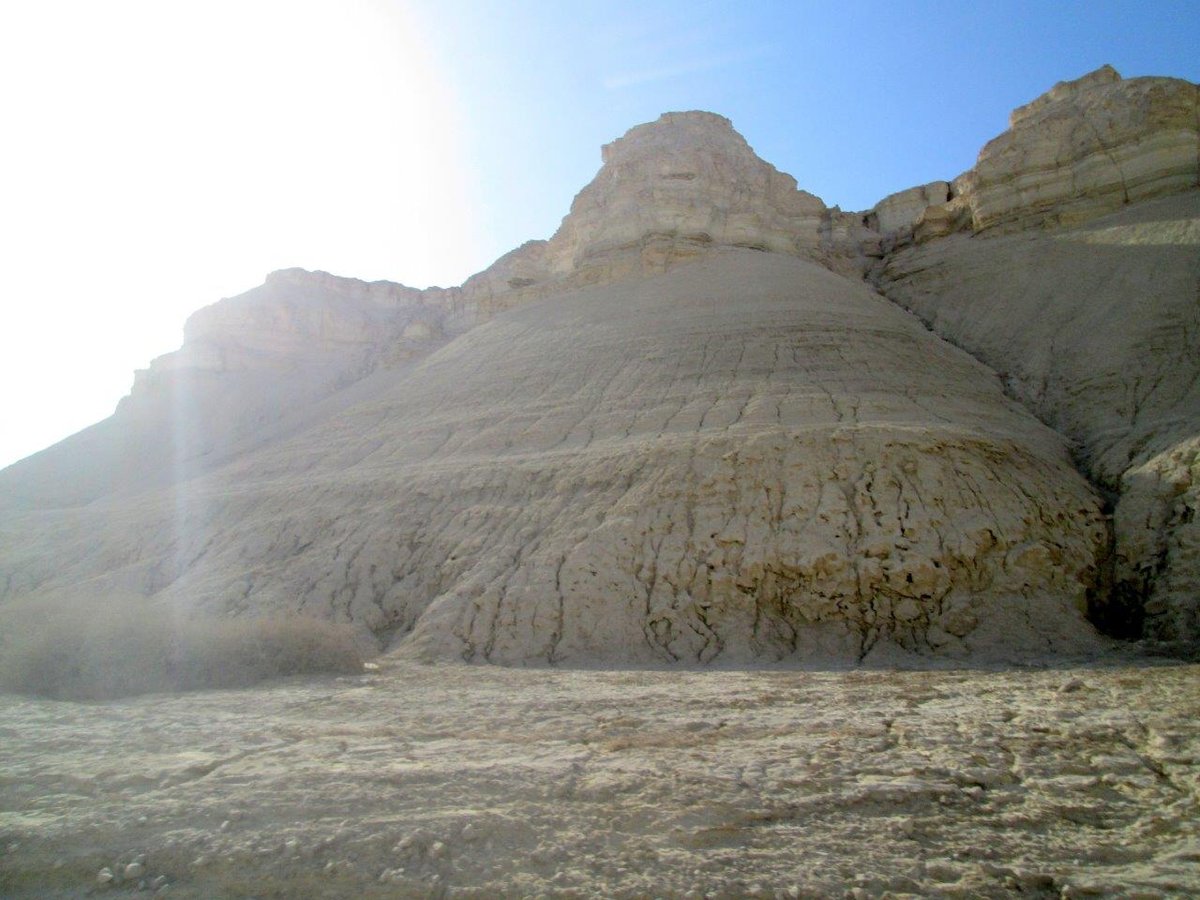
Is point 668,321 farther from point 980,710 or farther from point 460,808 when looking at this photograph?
point 460,808

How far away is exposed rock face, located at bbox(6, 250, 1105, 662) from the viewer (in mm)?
11375

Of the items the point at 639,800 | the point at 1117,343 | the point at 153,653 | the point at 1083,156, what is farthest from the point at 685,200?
the point at 639,800

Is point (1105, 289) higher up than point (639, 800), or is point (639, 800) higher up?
point (1105, 289)

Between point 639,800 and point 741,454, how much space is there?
9171 mm

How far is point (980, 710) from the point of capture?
263 inches

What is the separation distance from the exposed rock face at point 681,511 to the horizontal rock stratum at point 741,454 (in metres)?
0.06

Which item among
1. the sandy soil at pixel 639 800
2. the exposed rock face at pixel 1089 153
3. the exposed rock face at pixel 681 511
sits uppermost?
the exposed rock face at pixel 1089 153

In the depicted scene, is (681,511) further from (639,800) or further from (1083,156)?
(1083,156)

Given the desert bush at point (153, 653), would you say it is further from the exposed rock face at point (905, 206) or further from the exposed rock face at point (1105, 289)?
the exposed rock face at point (905, 206)

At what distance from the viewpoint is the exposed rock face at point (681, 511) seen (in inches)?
448

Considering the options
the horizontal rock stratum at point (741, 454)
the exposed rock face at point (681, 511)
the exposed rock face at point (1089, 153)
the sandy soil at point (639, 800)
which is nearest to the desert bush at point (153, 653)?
the horizontal rock stratum at point (741, 454)

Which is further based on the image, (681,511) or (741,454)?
(741,454)

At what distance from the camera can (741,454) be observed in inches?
532

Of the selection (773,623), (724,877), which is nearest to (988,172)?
(773,623)
